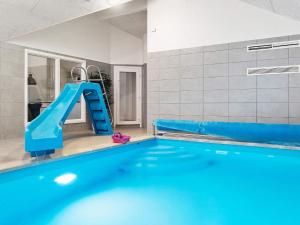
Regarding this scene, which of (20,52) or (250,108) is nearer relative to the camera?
(250,108)

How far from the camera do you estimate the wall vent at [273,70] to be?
425 centimetres

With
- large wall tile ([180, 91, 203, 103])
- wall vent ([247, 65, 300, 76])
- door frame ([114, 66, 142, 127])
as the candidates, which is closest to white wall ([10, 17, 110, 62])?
door frame ([114, 66, 142, 127])

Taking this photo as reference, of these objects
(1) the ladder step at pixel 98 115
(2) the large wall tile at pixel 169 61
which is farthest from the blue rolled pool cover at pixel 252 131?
(1) the ladder step at pixel 98 115

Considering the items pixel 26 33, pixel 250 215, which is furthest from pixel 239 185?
pixel 26 33

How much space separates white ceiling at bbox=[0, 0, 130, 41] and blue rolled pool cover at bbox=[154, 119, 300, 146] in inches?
109

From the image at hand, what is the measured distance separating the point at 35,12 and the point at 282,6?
414 cm

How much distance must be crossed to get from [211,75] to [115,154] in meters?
2.66

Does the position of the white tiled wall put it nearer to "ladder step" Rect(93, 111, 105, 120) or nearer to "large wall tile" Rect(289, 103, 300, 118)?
"large wall tile" Rect(289, 103, 300, 118)

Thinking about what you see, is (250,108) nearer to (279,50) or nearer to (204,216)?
(279,50)

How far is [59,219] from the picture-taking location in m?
1.77

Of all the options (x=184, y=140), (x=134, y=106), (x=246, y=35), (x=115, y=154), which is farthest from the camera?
(x=134, y=106)

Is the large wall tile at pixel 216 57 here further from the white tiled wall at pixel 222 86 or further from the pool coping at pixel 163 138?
the pool coping at pixel 163 138

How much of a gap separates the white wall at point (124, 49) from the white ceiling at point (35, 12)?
2.91 metres

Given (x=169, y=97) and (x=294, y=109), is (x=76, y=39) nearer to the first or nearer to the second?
(x=169, y=97)
